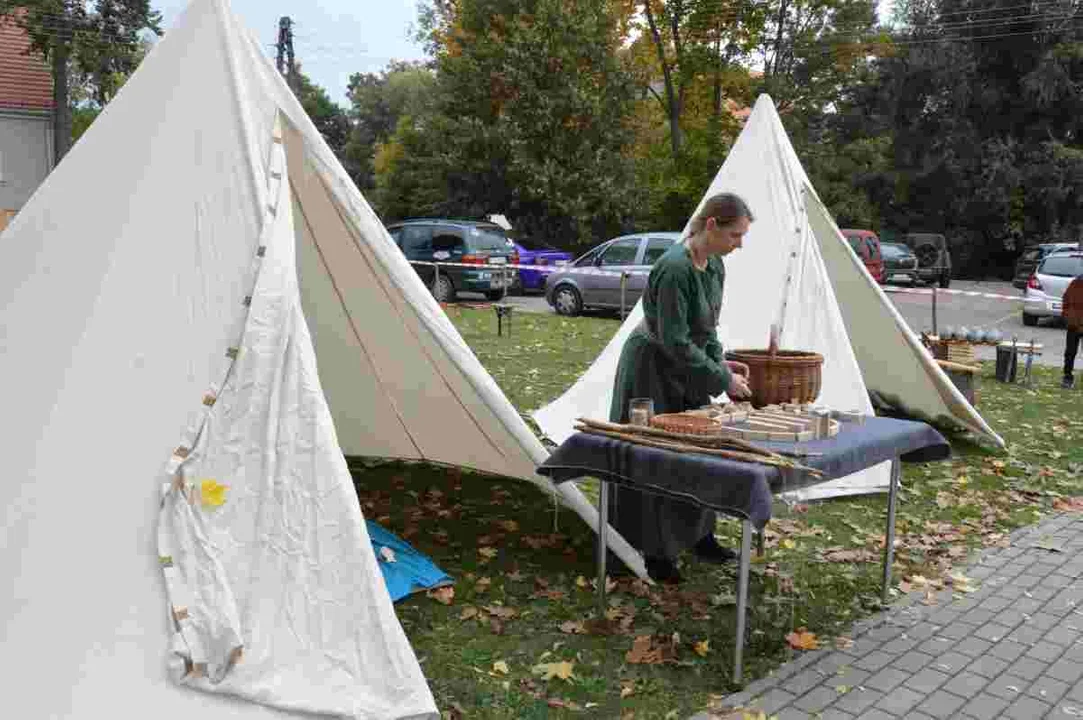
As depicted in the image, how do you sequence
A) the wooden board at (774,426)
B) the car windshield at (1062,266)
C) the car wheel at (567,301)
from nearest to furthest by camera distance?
the wooden board at (774,426), the car windshield at (1062,266), the car wheel at (567,301)

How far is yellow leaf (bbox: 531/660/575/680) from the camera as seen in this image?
3570 mm

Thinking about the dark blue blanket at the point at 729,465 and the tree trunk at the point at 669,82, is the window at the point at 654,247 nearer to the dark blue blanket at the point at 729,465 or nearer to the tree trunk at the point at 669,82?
the dark blue blanket at the point at 729,465

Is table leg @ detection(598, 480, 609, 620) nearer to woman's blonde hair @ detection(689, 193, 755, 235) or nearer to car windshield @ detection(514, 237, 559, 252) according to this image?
woman's blonde hair @ detection(689, 193, 755, 235)

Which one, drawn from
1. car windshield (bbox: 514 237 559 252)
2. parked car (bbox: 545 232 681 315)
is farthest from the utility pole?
parked car (bbox: 545 232 681 315)

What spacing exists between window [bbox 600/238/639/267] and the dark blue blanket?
11922 mm

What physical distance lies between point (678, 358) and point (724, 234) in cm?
57

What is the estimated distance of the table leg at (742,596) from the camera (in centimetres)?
332

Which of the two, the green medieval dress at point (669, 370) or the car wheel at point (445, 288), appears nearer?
the green medieval dress at point (669, 370)

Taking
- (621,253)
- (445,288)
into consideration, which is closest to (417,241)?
(445,288)

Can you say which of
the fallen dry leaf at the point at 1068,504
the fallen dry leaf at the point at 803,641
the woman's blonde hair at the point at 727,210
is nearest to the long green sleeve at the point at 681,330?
the woman's blonde hair at the point at 727,210

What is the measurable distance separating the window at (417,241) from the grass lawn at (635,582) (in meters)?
12.2

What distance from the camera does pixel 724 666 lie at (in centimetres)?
369

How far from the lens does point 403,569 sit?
444 centimetres

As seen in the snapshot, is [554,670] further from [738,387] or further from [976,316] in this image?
[976,316]
